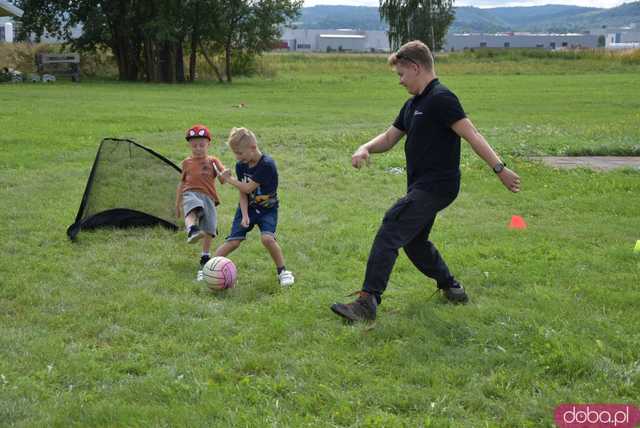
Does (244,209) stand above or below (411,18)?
below

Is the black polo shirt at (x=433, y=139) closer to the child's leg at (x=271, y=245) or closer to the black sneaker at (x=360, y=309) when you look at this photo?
the black sneaker at (x=360, y=309)

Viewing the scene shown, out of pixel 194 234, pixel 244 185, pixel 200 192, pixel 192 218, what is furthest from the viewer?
pixel 200 192

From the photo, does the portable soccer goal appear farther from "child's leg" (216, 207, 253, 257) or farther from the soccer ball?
the soccer ball

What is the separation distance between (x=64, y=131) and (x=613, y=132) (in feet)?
38.3

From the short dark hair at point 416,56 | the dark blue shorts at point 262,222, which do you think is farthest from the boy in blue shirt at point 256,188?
the short dark hair at point 416,56

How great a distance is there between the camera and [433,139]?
17.9 feet

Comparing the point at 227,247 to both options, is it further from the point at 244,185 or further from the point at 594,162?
the point at 594,162

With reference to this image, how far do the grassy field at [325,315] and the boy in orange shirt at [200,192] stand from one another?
0.32m

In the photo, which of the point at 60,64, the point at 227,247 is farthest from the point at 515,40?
the point at 227,247

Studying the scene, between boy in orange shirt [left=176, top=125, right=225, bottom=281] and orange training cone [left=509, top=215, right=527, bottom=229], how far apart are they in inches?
129

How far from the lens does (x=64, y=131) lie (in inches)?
672

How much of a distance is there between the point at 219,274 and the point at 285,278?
0.58 meters

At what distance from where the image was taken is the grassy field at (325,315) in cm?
428

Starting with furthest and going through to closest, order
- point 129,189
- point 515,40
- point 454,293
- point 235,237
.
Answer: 1. point 515,40
2. point 129,189
3. point 235,237
4. point 454,293
